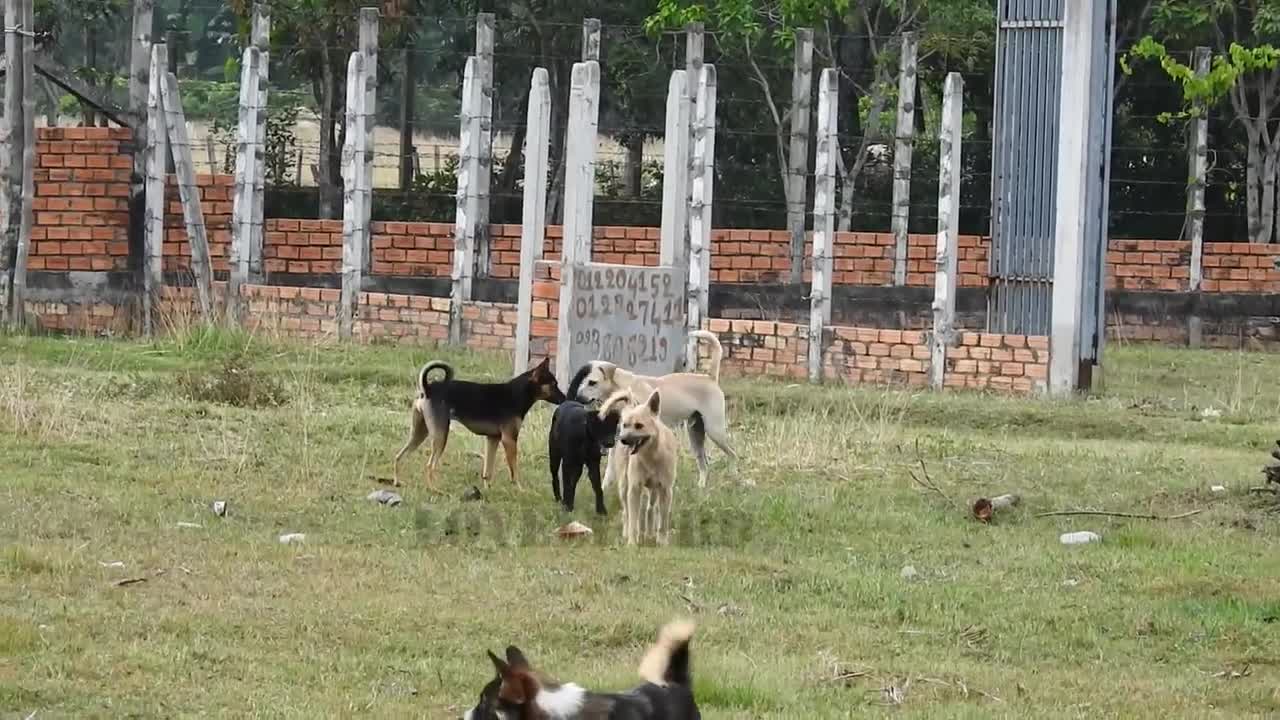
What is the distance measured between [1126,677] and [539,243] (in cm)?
747

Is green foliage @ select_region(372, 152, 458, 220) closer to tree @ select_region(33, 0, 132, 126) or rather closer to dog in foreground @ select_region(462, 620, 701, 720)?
tree @ select_region(33, 0, 132, 126)

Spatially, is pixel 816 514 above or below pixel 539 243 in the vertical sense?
below

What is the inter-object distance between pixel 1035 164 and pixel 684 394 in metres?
5.51

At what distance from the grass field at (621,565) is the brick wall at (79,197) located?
4.53 m

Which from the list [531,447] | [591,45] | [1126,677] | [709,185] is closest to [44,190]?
[591,45]

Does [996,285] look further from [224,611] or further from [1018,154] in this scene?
[224,611]

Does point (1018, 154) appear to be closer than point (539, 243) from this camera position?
No

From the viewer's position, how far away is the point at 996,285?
16.6 meters

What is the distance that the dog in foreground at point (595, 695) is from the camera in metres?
4.81

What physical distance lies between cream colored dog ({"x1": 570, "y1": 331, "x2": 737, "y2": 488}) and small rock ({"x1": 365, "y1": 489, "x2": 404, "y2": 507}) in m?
1.22

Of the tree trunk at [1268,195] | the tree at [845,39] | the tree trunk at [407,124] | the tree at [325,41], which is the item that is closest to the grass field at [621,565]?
the tree trunk at [407,124]

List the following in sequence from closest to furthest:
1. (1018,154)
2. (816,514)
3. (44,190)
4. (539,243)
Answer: (816,514), (539,243), (1018,154), (44,190)

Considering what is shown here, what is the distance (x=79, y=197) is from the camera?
1852cm

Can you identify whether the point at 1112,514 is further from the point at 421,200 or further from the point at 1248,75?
the point at 421,200
